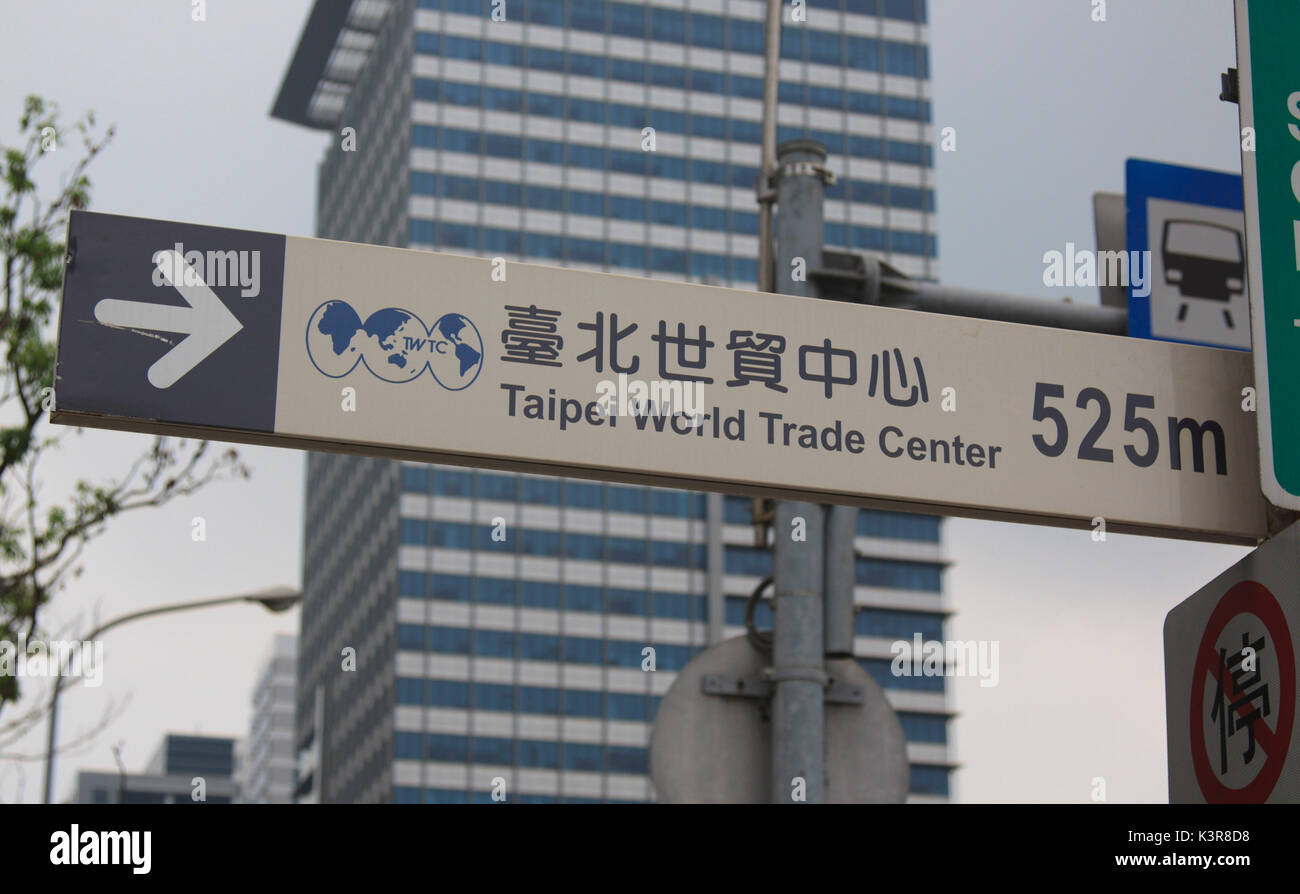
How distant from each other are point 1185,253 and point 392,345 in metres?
3.73

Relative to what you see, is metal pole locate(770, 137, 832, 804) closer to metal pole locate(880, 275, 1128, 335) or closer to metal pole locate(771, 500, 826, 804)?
metal pole locate(771, 500, 826, 804)

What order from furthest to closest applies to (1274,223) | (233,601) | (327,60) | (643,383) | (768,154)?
1. (327,60)
2. (233,601)
3. (768,154)
4. (643,383)
5. (1274,223)

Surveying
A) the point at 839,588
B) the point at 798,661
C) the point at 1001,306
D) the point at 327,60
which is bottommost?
the point at 798,661

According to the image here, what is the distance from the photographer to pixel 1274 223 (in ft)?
14.6

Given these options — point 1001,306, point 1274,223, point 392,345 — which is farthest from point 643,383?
point 1001,306

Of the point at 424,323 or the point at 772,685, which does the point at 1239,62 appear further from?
the point at 772,685

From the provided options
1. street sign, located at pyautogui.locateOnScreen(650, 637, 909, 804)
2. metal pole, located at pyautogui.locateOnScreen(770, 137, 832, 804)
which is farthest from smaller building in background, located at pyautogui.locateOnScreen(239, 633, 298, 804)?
metal pole, located at pyautogui.locateOnScreen(770, 137, 832, 804)

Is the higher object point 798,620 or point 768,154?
point 768,154

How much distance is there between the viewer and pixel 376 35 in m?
121

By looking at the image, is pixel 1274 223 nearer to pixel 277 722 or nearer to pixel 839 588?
pixel 839 588

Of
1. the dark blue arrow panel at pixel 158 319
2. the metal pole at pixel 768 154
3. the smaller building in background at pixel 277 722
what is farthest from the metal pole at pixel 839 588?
the smaller building in background at pixel 277 722

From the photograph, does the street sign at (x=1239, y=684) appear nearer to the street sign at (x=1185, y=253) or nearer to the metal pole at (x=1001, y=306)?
the street sign at (x=1185, y=253)

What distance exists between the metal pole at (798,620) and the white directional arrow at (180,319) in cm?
290
